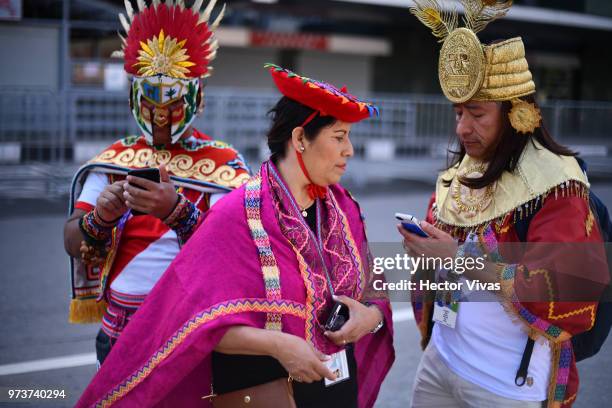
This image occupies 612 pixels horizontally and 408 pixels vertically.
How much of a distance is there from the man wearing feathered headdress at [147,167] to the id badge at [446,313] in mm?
1063

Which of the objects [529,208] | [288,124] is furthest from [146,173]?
[529,208]

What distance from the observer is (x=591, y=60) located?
26.8 metres

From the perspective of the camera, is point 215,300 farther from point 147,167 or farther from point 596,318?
point 596,318

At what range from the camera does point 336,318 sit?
8.45ft

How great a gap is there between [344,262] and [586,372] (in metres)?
3.43

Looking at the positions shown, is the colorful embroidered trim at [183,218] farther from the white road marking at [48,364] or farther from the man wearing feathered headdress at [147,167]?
the white road marking at [48,364]

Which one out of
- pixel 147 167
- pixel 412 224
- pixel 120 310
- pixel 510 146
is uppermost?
pixel 510 146

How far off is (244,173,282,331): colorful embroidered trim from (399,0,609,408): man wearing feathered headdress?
58 centimetres

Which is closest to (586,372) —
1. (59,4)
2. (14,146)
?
(14,146)

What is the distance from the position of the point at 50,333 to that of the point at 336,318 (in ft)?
12.7

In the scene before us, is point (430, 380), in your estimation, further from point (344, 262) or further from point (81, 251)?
point (81, 251)

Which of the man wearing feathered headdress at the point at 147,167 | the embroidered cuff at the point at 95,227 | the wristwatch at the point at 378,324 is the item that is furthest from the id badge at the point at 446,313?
the embroidered cuff at the point at 95,227

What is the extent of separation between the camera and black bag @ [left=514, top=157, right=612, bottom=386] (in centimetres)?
273

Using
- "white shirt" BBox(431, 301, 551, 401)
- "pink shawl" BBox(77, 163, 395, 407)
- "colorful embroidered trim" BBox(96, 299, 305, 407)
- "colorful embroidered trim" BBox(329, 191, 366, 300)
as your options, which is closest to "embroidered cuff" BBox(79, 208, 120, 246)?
"pink shawl" BBox(77, 163, 395, 407)
